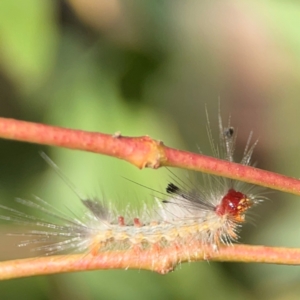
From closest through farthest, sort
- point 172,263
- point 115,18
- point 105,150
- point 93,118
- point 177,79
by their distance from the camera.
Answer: point 105,150
point 172,263
point 93,118
point 115,18
point 177,79

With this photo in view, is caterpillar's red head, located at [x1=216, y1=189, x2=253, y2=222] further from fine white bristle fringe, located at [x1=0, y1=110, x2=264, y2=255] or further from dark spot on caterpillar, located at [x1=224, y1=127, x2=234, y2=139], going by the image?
dark spot on caterpillar, located at [x1=224, y1=127, x2=234, y2=139]

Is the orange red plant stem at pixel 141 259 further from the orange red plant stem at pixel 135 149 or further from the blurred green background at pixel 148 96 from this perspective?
the blurred green background at pixel 148 96

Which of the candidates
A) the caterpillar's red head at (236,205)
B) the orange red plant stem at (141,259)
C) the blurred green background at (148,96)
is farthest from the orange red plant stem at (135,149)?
the blurred green background at (148,96)

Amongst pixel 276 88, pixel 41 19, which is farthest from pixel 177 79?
pixel 41 19

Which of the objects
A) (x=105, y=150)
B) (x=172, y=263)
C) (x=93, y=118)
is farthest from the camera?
(x=93, y=118)

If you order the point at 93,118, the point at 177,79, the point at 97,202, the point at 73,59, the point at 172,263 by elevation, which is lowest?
the point at 172,263

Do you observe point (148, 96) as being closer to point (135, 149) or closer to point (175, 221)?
point (175, 221)

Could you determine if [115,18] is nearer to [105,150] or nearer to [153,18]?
[153,18]
